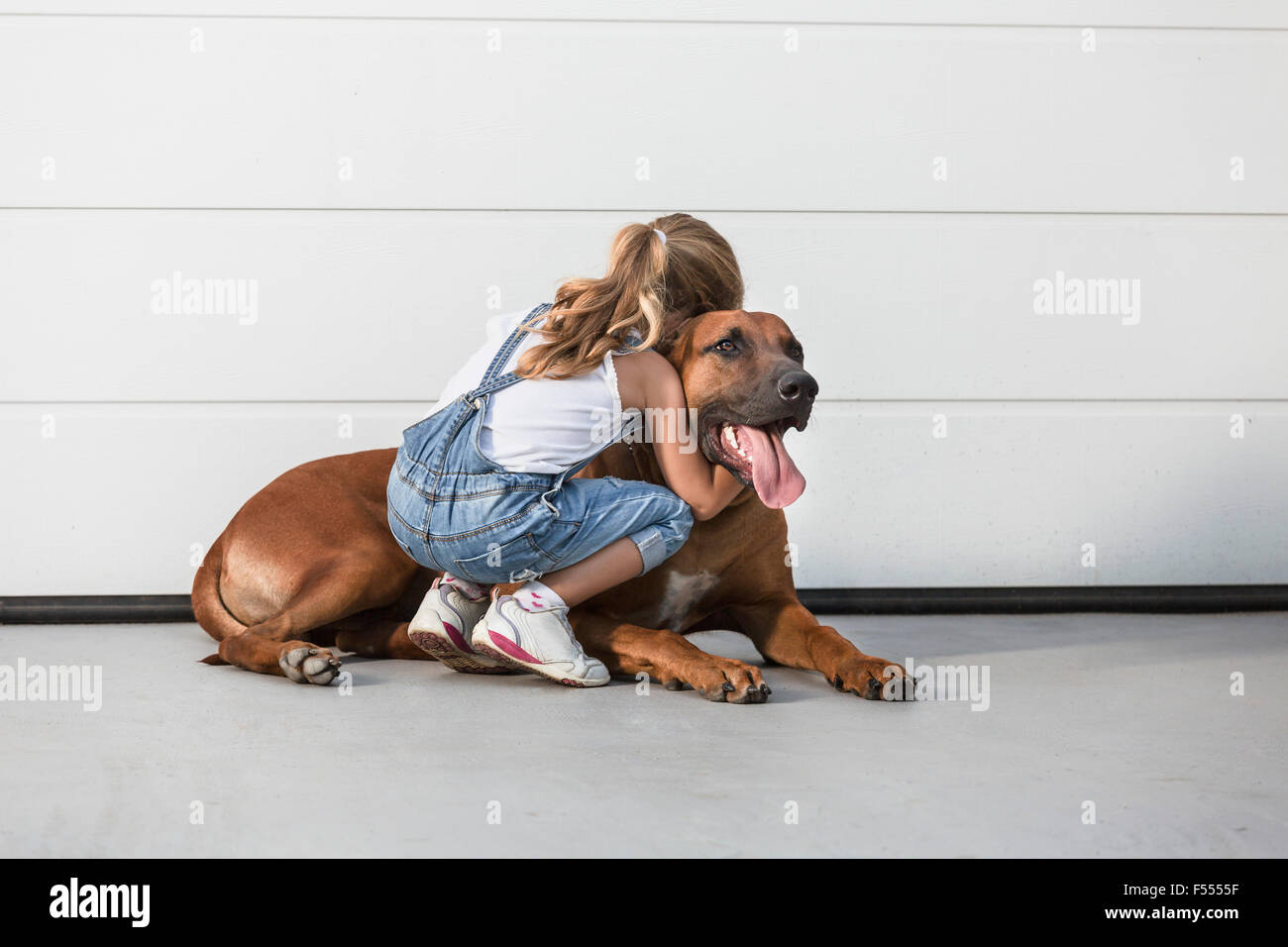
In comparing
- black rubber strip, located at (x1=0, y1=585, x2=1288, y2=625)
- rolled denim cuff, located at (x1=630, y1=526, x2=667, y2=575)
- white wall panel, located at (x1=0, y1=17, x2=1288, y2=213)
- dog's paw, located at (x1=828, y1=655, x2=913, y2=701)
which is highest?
white wall panel, located at (x1=0, y1=17, x2=1288, y2=213)

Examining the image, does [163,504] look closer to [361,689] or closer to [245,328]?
[245,328]

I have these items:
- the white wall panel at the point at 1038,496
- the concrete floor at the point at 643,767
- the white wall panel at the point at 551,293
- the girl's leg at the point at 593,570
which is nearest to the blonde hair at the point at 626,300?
the girl's leg at the point at 593,570

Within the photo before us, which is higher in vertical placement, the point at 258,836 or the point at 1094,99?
the point at 1094,99

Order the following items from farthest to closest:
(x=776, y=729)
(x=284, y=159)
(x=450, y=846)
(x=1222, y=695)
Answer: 1. (x=284, y=159)
2. (x=1222, y=695)
3. (x=776, y=729)
4. (x=450, y=846)

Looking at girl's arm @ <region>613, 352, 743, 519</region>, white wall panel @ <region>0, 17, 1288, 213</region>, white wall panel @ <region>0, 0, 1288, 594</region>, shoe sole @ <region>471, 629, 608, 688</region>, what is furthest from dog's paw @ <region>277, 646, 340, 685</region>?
Result: white wall panel @ <region>0, 17, 1288, 213</region>

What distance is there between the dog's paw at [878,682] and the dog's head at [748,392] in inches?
15.3

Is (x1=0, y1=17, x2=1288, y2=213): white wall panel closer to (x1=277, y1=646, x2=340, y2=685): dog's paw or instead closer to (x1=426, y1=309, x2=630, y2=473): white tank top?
(x1=426, y1=309, x2=630, y2=473): white tank top

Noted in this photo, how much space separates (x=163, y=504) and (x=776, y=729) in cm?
236

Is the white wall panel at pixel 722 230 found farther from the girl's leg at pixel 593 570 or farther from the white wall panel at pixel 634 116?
the girl's leg at pixel 593 570

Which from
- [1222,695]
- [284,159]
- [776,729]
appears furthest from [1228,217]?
[284,159]

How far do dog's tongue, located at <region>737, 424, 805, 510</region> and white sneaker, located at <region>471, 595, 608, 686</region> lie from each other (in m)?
0.51

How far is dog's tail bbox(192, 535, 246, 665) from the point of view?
3061 millimetres

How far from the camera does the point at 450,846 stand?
1.56 m

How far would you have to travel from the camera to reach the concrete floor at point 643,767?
1600 millimetres
